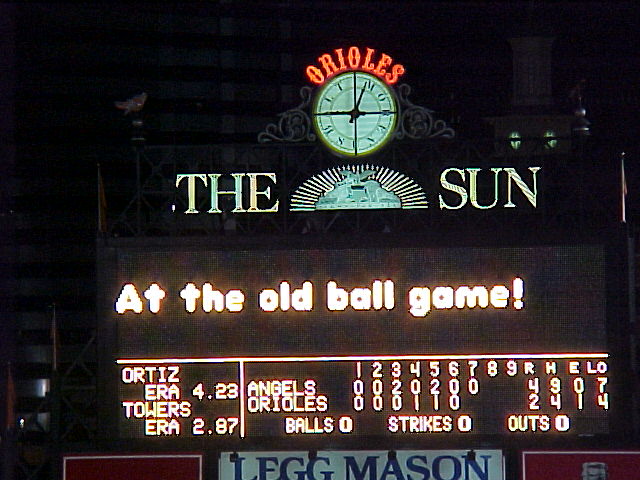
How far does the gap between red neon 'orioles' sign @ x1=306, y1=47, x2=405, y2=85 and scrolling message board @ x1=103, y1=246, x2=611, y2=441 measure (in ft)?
6.52

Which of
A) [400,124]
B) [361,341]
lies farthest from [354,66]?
[361,341]

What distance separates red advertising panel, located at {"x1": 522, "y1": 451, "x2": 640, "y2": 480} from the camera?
17.6 meters

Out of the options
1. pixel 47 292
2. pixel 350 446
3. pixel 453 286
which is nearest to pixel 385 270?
pixel 453 286

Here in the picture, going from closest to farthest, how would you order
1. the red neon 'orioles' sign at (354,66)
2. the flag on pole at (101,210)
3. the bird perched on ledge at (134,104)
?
the flag on pole at (101,210)
the red neon 'orioles' sign at (354,66)
the bird perched on ledge at (134,104)

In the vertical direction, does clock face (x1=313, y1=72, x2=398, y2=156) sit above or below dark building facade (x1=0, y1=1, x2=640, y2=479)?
below

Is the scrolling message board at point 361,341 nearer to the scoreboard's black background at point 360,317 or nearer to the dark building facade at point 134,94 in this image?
the scoreboard's black background at point 360,317

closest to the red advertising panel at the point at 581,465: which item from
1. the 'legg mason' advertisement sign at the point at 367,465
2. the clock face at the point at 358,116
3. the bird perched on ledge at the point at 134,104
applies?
the 'legg mason' advertisement sign at the point at 367,465

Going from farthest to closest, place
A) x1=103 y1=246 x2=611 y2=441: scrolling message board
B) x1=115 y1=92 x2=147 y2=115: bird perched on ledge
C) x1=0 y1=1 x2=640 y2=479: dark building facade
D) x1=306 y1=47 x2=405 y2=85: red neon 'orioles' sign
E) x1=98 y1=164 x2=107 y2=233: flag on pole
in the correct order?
1. x1=0 y1=1 x2=640 y2=479: dark building facade
2. x1=115 y1=92 x2=147 y2=115: bird perched on ledge
3. x1=306 y1=47 x2=405 y2=85: red neon 'orioles' sign
4. x1=98 y1=164 x2=107 y2=233: flag on pole
5. x1=103 y1=246 x2=611 y2=441: scrolling message board

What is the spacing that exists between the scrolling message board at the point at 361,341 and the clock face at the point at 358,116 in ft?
4.27

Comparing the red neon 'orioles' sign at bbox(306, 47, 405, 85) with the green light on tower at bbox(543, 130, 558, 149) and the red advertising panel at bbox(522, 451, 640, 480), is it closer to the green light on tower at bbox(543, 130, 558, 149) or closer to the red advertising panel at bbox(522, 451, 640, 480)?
the green light on tower at bbox(543, 130, 558, 149)

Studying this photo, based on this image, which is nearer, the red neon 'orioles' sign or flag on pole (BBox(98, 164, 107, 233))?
flag on pole (BBox(98, 164, 107, 233))

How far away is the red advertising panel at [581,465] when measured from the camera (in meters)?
17.6

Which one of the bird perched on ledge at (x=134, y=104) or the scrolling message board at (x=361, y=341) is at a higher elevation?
the bird perched on ledge at (x=134, y=104)

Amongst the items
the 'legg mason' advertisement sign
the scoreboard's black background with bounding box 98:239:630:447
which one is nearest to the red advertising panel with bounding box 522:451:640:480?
A: the scoreboard's black background with bounding box 98:239:630:447
